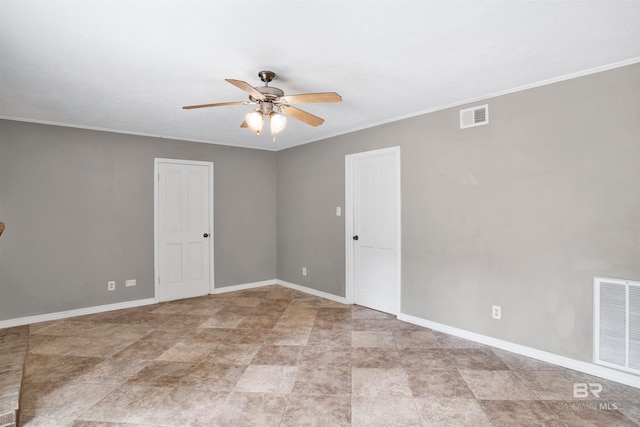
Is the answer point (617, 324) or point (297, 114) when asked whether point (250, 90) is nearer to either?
point (297, 114)

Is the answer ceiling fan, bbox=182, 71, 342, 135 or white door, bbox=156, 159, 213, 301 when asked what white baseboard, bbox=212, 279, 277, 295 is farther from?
ceiling fan, bbox=182, 71, 342, 135

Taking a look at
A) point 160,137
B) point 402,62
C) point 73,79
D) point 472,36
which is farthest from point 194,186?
point 472,36

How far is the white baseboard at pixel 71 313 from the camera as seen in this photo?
12.5ft

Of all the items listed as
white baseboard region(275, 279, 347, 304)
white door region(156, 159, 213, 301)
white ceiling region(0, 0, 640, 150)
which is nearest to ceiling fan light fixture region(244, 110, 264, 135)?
white ceiling region(0, 0, 640, 150)

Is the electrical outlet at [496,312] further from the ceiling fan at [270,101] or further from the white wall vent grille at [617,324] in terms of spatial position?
the ceiling fan at [270,101]

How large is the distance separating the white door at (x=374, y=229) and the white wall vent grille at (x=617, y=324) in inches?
74.4

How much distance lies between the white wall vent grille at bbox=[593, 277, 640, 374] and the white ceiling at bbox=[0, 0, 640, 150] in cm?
171

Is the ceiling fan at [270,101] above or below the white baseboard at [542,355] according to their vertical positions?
above

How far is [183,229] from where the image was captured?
498cm

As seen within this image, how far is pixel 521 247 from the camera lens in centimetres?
296

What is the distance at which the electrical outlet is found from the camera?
10.2 ft

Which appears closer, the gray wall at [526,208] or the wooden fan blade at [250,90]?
the wooden fan blade at [250,90]

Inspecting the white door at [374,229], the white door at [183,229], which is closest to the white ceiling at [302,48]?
the white door at [374,229]

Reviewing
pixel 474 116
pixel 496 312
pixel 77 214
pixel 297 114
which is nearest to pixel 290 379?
pixel 496 312
